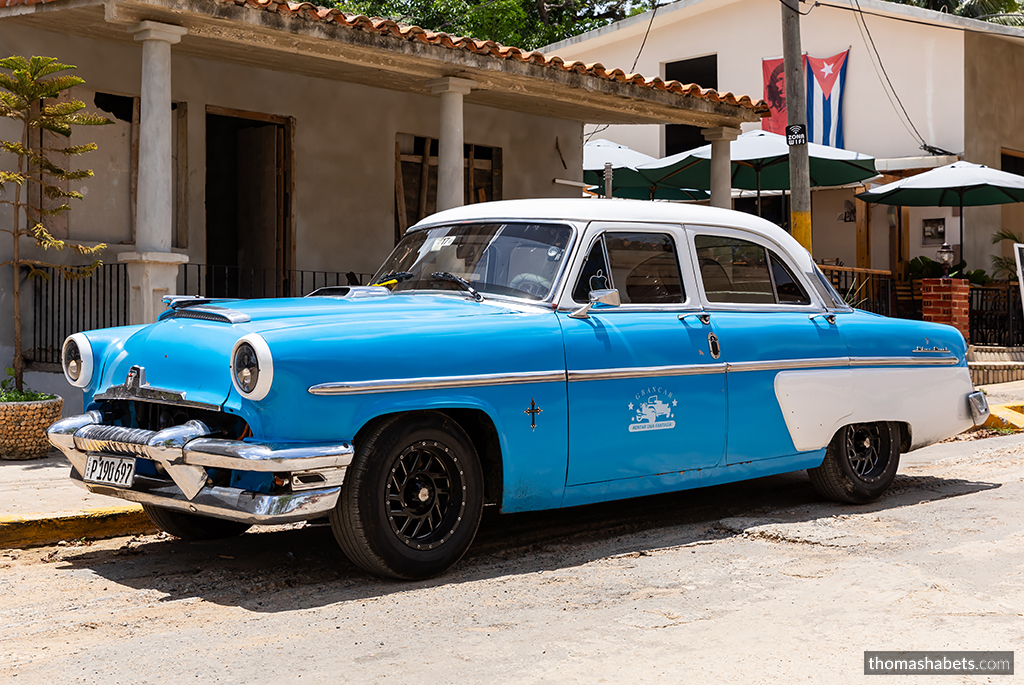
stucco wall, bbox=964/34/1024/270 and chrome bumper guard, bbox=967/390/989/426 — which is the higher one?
stucco wall, bbox=964/34/1024/270

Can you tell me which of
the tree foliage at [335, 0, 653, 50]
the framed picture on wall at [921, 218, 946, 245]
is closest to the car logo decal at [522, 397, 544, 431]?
the framed picture on wall at [921, 218, 946, 245]

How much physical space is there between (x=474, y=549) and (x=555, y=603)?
3.57 ft

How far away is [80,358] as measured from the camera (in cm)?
548

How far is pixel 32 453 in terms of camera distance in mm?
8148

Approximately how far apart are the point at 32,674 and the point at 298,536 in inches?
89.5

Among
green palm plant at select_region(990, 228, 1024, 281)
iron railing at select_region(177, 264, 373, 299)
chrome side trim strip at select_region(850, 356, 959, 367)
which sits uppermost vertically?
green palm plant at select_region(990, 228, 1024, 281)

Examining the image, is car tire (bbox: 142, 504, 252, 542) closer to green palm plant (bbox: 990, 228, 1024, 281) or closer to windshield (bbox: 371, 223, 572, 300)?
windshield (bbox: 371, 223, 572, 300)

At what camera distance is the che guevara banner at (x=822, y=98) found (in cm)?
2069

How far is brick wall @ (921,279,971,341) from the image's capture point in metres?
15.6

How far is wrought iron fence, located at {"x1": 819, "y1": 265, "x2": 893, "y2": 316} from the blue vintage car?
28.4ft

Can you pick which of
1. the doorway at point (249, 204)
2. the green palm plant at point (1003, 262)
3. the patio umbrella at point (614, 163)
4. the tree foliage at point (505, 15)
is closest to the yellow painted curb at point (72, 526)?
the doorway at point (249, 204)

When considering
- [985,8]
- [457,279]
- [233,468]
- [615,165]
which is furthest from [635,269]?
[985,8]

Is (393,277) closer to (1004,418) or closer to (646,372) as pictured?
(646,372)

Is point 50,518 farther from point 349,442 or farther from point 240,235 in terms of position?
point 240,235
